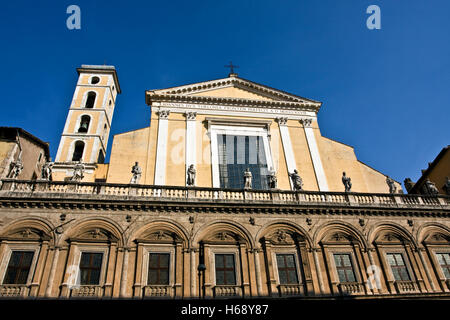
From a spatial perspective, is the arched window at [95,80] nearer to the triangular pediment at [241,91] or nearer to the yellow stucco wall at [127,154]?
the triangular pediment at [241,91]

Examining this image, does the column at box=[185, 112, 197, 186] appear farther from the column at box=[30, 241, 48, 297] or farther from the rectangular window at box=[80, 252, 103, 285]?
the column at box=[30, 241, 48, 297]

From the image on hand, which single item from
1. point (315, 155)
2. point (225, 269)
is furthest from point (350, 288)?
point (315, 155)

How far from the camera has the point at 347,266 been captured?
1662cm

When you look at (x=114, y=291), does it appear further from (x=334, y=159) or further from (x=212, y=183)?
(x=334, y=159)

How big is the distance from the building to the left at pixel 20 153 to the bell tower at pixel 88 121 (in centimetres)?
271

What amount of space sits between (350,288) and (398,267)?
323 centimetres

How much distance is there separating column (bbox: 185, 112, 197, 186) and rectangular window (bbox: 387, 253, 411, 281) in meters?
12.5

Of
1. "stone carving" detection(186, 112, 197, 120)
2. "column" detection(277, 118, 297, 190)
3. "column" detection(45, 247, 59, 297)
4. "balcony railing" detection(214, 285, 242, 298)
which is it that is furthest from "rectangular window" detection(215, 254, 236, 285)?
"stone carving" detection(186, 112, 197, 120)

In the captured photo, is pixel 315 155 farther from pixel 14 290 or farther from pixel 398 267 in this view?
pixel 14 290

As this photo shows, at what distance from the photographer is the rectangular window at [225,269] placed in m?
15.3

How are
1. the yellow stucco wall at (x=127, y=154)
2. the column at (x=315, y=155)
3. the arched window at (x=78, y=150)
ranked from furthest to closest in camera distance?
1. the arched window at (x=78, y=150)
2. the column at (x=315, y=155)
3. the yellow stucco wall at (x=127, y=154)

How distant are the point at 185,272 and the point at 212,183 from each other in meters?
7.32

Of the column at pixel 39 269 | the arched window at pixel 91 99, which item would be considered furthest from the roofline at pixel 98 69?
the column at pixel 39 269

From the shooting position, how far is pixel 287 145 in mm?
24172
